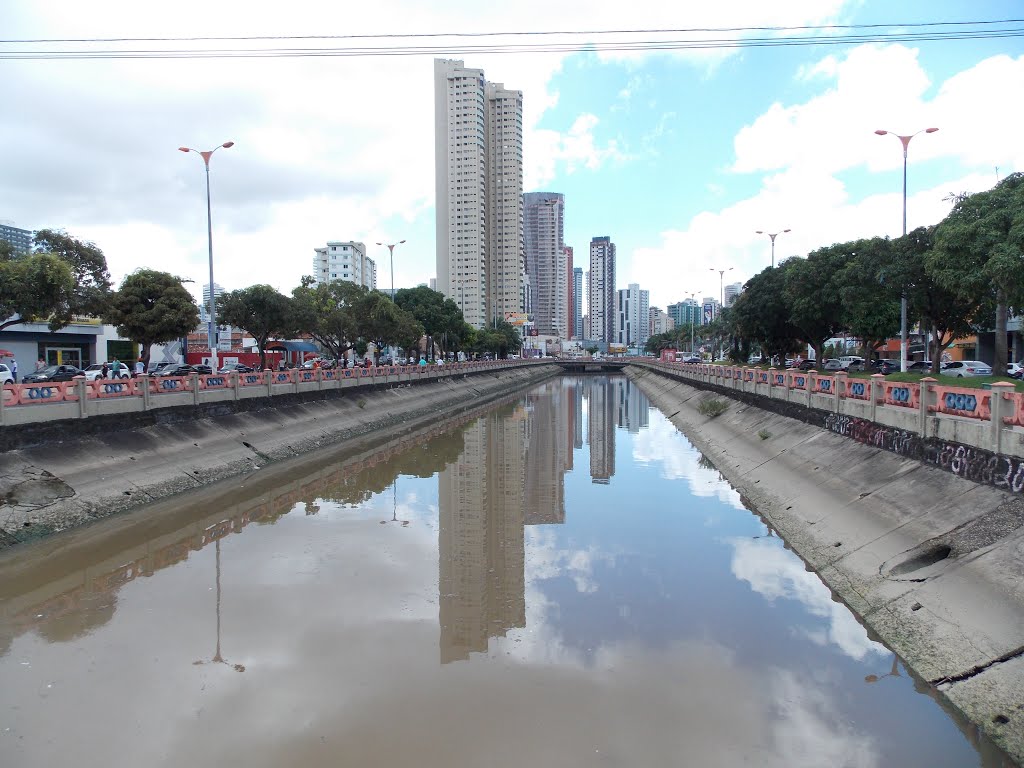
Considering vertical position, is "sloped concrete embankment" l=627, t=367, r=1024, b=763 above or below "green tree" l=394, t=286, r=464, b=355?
below

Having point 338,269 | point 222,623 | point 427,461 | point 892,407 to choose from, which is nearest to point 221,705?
point 222,623

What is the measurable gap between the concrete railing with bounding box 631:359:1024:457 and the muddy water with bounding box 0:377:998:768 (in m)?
3.83

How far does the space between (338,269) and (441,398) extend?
113 metres

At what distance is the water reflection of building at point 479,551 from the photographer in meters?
9.98

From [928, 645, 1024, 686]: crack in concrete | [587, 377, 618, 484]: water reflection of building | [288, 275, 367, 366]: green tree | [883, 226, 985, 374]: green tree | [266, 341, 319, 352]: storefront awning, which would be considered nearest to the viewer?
[928, 645, 1024, 686]: crack in concrete

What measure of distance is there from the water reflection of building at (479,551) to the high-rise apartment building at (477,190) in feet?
424

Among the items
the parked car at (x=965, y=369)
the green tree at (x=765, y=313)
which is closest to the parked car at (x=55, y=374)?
the green tree at (x=765, y=313)

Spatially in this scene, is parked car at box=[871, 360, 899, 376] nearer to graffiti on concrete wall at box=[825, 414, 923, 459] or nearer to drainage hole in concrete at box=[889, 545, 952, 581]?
graffiti on concrete wall at box=[825, 414, 923, 459]

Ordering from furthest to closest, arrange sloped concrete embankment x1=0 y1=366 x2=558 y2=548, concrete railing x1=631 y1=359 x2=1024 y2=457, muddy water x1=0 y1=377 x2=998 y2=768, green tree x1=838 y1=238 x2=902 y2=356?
1. green tree x1=838 y1=238 x2=902 y2=356
2. sloped concrete embankment x1=0 y1=366 x2=558 y2=548
3. concrete railing x1=631 y1=359 x2=1024 y2=457
4. muddy water x1=0 y1=377 x2=998 y2=768

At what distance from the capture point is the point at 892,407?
15.1m

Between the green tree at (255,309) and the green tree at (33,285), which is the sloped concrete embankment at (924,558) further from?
the green tree at (255,309)

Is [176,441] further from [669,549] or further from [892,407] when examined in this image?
[892,407]

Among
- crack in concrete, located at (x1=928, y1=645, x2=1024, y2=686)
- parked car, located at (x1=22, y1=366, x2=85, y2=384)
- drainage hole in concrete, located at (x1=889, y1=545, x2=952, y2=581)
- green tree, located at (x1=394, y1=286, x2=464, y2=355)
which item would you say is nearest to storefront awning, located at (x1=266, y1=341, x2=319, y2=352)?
green tree, located at (x1=394, y1=286, x2=464, y2=355)

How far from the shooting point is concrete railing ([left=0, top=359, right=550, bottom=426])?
15594mm
